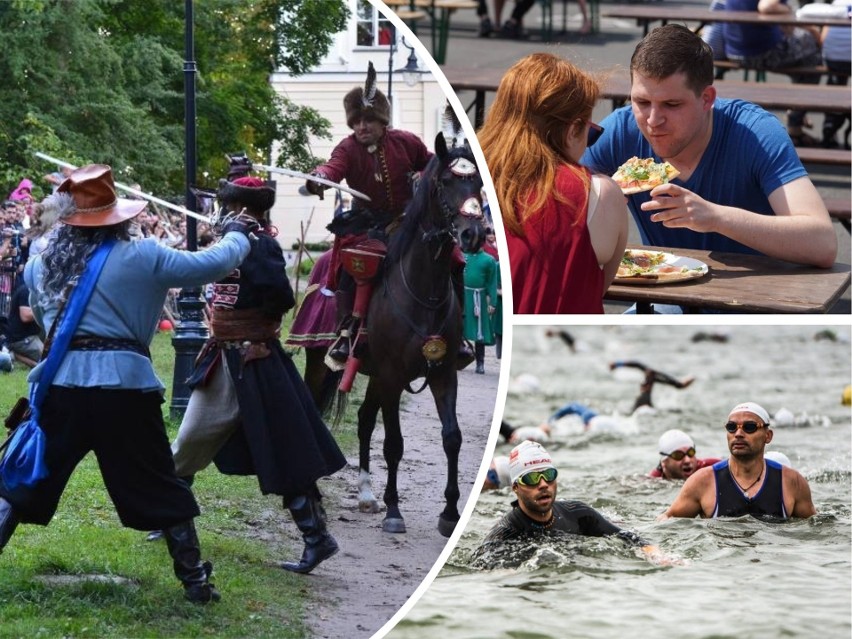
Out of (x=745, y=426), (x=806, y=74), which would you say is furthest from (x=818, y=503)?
(x=806, y=74)

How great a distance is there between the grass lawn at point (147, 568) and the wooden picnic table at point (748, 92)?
4.42 m

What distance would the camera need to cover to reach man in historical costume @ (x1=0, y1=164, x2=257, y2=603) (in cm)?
378

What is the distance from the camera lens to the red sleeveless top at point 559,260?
156 inches

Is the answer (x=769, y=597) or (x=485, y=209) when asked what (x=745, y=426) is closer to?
(x=769, y=597)

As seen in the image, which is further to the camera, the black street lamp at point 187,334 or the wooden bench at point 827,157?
the wooden bench at point 827,157

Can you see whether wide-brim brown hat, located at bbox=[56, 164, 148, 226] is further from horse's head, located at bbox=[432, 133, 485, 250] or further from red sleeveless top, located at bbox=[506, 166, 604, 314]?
red sleeveless top, located at bbox=[506, 166, 604, 314]

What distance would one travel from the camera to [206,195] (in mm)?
3898

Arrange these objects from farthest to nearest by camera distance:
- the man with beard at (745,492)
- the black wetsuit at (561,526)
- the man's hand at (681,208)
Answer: the man with beard at (745,492)
the black wetsuit at (561,526)
the man's hand at (681,208)

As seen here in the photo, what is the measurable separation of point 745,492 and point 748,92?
4.12 m

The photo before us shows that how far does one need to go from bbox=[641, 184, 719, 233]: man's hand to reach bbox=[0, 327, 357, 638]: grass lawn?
105cm

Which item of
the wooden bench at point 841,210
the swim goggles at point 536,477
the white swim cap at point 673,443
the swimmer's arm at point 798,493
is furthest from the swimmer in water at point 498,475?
the wooden bench at point 841,210

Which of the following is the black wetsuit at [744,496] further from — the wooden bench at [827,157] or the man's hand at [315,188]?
the wooden bench at [827,157]

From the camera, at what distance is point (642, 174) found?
15.3 ft

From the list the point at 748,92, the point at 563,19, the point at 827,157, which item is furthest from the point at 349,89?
the point at 563,19
